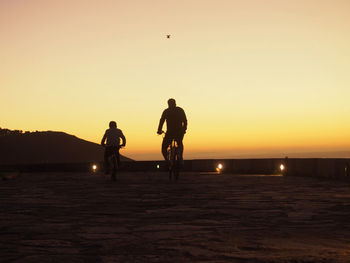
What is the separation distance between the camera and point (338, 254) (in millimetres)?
4008

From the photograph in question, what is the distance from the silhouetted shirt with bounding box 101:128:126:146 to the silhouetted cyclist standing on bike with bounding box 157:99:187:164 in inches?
50.8

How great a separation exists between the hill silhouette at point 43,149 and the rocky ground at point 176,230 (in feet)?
356

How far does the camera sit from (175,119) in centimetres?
1471

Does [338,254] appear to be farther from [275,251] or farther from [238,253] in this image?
[238,253]

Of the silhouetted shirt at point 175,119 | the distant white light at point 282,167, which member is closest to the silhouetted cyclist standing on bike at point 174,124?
the silhouetted shirt at point 175,119

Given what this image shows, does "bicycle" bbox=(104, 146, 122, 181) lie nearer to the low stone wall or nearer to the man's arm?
the man's arm

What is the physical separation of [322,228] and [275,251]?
1343 mm

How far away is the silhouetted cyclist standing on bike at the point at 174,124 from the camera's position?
1470 centimetres

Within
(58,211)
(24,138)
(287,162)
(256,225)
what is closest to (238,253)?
(256,225)

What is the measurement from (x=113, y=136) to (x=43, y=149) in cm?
11360

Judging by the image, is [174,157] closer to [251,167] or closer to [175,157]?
[175,157]

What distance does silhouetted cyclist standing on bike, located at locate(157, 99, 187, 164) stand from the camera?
48.2 feet

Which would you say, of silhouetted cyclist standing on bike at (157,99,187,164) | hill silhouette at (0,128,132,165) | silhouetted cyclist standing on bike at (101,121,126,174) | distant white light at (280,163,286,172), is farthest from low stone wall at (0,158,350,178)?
hill silhouette at (0,128,132,165)

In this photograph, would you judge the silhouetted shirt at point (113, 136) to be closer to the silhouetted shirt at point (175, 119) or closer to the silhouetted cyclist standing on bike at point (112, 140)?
the silhouetted cyclist standing on bike at point (112, 140)
